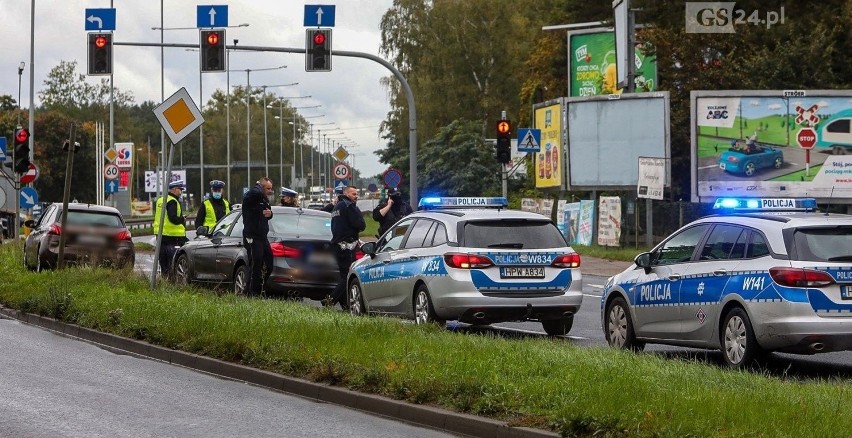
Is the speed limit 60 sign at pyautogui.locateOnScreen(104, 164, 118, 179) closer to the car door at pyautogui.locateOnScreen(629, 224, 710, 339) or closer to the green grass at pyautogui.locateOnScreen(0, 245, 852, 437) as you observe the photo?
the green grass at pyautogui.locateOnScreen(0, 245, 852, 437)

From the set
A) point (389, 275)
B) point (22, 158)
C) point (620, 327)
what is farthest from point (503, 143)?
point (620, 327)

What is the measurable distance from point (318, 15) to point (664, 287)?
1876 centimetres

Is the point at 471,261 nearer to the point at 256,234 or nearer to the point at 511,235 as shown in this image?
the point at 511,235

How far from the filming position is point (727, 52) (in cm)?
6016

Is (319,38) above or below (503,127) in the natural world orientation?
above

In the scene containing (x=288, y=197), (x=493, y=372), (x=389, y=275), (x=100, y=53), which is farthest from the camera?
(x=100, y=53)

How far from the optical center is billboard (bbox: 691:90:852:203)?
150 ft

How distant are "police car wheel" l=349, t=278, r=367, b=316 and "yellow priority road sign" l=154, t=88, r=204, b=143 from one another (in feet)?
9.72

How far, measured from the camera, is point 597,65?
59469mm

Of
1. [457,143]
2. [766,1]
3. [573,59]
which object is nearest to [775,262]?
[766,1]

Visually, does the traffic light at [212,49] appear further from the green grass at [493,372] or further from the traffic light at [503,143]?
the green grass at [493,372]

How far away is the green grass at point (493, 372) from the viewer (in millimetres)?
8883

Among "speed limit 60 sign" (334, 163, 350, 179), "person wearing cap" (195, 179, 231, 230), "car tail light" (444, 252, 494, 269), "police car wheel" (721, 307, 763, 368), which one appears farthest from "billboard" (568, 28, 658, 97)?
"police car wheel" (721, 307, 763, 368)

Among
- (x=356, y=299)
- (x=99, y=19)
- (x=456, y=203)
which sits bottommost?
(x=356, y=299)
